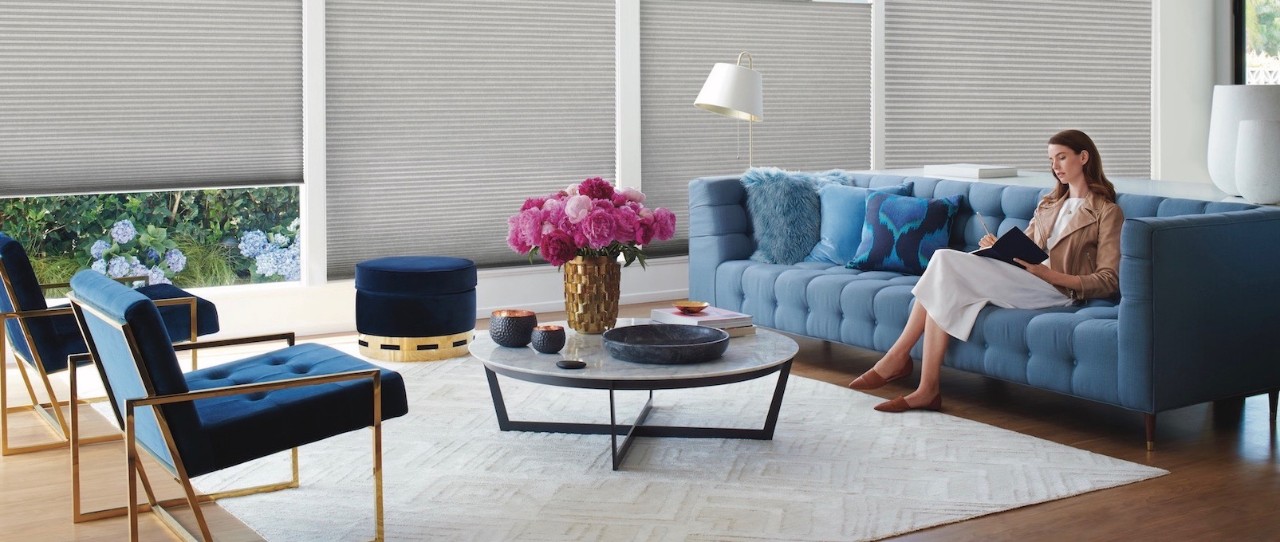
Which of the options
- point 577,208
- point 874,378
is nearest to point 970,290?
point 874,378

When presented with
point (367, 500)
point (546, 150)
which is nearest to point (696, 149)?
point (546, 150)

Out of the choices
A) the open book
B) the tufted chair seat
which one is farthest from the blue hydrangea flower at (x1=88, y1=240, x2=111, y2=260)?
the open book

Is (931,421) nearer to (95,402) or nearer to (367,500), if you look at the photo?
(367,500)

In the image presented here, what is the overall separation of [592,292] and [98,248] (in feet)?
11.6

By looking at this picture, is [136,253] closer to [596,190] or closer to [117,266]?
[117,266]

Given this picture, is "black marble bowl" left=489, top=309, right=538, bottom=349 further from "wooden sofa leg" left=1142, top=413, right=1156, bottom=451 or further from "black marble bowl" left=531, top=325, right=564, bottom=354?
"wooden sofa leg" left=1142, top=413, right=1156, bottom=451

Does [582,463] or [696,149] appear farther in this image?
[696,149]

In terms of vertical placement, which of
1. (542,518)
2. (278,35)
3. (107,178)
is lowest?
(542,518)

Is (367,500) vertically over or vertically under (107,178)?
under

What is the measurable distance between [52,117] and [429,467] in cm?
312

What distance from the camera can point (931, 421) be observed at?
4695 millimetres

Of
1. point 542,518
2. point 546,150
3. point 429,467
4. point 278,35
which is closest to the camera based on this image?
point 542,518

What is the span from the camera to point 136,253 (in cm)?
688

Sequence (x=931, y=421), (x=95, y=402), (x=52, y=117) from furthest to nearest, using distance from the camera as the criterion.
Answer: (x=52, y=117), (x=95, y=402), (x=931, y=421)
